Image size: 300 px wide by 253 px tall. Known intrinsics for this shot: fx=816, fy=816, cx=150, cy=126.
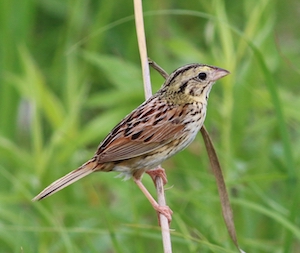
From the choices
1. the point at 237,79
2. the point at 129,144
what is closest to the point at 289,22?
the point at 237,79

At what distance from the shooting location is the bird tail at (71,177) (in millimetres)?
3708

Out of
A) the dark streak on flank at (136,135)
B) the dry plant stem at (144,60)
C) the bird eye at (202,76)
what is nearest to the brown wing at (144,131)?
the dark streak on flank at (136,135)

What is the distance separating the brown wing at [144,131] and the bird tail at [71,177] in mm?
93

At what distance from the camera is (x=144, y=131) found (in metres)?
4.13

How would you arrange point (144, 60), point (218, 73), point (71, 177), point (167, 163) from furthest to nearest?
point (167, 163) → point (218, 73) → point (144, 60) → point (71, 177)

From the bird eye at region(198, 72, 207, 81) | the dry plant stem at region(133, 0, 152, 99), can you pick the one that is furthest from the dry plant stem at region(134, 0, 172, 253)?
the bird eye at region(198, 72, 207, 81)

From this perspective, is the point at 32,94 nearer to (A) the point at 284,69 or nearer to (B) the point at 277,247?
(B) the point at 277,247

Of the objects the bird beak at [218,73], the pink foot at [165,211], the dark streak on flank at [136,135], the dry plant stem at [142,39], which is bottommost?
the pink foot at [165,211]

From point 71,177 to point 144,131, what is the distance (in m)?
0.49

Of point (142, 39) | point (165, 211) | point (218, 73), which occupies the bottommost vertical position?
point (165, 211)

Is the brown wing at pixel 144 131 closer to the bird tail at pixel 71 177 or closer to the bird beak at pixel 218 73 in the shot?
the bird tail at pixel 71 177

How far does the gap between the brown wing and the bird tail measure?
0.09 metres

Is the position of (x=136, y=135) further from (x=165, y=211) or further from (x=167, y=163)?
(x=167, y=163)

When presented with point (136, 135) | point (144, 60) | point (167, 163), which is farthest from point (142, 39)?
point (167, 163)
